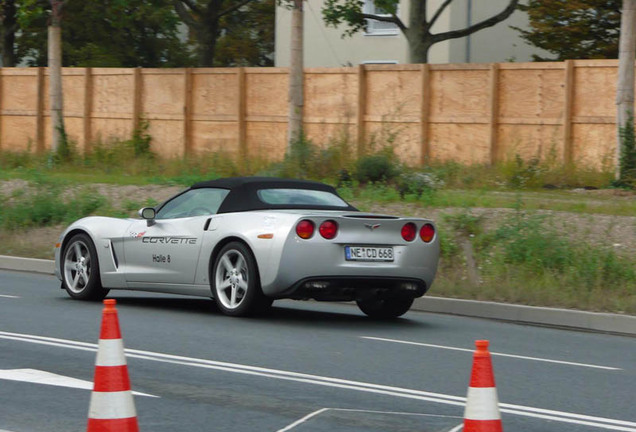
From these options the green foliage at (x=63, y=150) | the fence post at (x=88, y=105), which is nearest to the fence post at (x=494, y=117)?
the green foliage at (x=63, y=150)

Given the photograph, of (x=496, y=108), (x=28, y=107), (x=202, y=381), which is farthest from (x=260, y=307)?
(x=28, y=107)

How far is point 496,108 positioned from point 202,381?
18.3 m

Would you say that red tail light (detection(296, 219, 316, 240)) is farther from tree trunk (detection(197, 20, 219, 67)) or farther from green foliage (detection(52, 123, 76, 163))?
tree trunk (detection(197, 20, 219, 67))

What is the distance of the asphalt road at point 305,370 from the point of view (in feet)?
22.9

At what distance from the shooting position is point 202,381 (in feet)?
26.6

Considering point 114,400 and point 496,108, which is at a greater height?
point 496,108

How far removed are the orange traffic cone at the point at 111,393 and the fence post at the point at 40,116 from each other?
29.8m

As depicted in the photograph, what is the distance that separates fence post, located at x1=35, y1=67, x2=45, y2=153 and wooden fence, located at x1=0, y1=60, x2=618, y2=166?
0.03 meters

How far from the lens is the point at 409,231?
1149 cm

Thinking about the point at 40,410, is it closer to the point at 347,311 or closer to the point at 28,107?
the point at 347,311

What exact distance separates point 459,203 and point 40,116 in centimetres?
1937

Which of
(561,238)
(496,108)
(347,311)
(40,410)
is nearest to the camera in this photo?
(40,410)

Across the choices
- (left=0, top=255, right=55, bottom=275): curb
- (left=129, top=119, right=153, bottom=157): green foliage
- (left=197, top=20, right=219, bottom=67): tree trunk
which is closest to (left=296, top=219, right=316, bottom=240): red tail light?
(left=0, top=255, right=55, bottom=275): curb

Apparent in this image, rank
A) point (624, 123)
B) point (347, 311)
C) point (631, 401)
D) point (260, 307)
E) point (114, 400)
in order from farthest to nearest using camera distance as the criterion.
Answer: point (624, 123), point (347, 311), point (260, 307), point (631, 401), point (114, 400)
